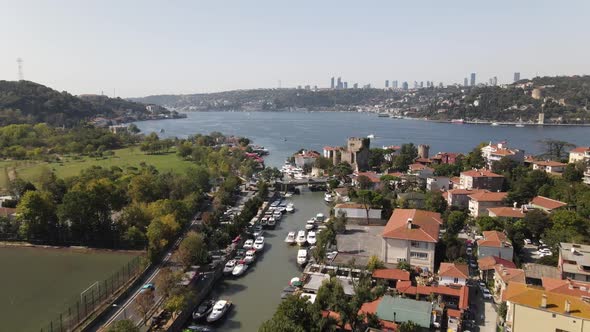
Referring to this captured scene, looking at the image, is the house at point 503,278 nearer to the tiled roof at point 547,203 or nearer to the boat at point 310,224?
the tiled roof at point 547,203

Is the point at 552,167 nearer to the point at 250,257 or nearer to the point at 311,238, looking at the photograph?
the point at 311,238

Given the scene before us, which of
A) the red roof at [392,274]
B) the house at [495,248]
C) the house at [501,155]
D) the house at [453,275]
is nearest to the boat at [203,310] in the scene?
the red roof at [392,274]

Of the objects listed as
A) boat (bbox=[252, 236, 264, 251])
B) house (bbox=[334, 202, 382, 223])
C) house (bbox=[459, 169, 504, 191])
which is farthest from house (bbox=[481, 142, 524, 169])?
boat (bbox=[252, 236, 264, 251])

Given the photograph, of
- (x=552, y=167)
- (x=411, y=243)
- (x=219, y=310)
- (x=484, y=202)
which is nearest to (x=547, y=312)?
(x=411, y=243)

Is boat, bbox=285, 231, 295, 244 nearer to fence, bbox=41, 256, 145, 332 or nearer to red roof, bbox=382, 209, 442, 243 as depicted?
red roof, bbox=382, 209, 442, 243

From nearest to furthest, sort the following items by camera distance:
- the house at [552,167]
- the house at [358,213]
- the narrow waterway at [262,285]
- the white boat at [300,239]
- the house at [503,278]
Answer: the narrow waterway at [262,285], the house at [503,278], the white boat at [300,239], the house at [358,213], the house at [552,167]
